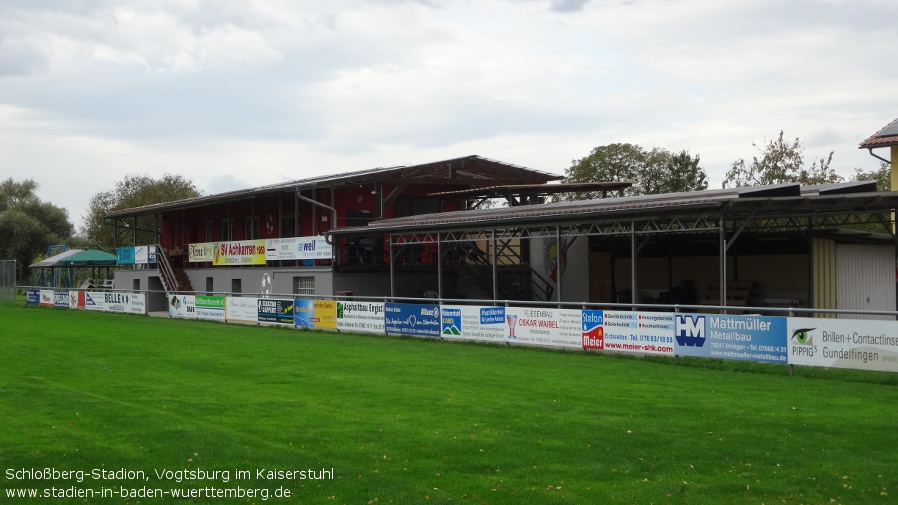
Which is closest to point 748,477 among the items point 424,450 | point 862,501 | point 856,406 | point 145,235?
A: point 862,501

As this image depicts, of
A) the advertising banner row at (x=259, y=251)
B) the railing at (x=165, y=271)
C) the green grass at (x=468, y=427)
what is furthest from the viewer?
the railing at (x=165, y=271)

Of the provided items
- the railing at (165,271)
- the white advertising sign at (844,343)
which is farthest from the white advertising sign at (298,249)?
the white advertising sign at (844,343)

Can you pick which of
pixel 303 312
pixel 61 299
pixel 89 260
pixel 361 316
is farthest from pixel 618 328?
pixel 89 260

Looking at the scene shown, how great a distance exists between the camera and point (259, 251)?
3822 cm

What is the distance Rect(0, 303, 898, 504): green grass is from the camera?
26.6 ft

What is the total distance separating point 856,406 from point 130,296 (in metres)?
32.9

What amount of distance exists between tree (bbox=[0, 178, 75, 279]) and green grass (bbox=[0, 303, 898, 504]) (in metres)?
62.9

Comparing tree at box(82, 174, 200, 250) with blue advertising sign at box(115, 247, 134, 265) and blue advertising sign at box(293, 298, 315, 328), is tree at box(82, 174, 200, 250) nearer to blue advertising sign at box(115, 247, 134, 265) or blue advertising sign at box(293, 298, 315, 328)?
blue advertising sign at box(115, 247, 134, 265)

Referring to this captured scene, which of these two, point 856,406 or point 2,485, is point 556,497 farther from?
point 856,406

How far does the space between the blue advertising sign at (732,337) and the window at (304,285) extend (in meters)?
19.9

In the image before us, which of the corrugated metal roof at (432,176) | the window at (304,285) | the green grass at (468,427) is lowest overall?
the green grass at (468,427)

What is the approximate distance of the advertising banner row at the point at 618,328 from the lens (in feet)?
→ 51.1

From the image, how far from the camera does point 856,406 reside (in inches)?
492

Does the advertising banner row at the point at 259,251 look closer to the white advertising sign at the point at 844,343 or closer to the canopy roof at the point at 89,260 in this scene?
the canopy roof at the point at 89,260
